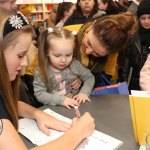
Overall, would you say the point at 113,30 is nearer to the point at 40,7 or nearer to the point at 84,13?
the point at 84,13

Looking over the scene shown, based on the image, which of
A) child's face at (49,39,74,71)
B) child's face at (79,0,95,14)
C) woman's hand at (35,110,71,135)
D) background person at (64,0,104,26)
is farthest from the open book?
child's face at (79,0,95,14)

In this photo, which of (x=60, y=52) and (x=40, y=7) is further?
(x=40, y=7)

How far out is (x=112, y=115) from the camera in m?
1.19

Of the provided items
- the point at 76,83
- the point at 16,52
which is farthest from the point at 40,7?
the point at 16,52

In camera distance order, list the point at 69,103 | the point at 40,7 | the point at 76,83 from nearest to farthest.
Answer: the point at 69,103
the point at 76,83
the point at 40,7

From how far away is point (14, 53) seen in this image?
0.91m

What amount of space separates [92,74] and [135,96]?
0.77 m

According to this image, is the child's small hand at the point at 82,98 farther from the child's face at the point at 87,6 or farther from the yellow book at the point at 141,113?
the child's face at the point at 87,6

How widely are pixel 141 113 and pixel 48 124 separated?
1.28ft

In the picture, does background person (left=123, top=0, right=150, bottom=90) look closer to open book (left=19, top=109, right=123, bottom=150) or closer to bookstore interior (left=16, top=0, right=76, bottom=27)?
open book (left=19, top=109, right=123, bottom=150)

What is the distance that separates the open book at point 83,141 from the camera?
3.06 ft

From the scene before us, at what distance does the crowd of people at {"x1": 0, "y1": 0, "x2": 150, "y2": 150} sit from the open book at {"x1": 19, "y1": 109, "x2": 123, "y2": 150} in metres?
0.02

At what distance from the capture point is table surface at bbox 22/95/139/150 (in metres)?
1.01

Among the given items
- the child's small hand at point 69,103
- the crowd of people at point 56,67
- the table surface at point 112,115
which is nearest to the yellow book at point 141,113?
the table surface at point 112,115
